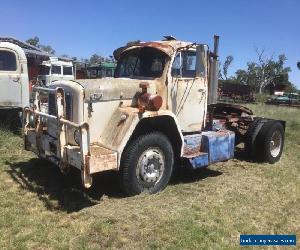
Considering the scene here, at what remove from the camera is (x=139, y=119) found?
6.21 meters

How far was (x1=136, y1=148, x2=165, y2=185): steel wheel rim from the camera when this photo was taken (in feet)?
21.1

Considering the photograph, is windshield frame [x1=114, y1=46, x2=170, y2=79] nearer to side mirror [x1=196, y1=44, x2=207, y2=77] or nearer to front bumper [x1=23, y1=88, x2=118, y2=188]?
side mirror [x1=196, y1=44, x2=207, y2=77]

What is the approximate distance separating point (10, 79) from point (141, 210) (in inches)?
240

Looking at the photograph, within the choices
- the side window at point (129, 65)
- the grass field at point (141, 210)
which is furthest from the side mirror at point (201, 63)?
the grass field at point (141, 210)

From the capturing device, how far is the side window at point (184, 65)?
23.5 feet

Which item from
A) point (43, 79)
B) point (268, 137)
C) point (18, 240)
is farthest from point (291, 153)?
point (43, 79)

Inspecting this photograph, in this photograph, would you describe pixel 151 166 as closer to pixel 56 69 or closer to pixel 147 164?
pixel 147 164

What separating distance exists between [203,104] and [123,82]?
178cm

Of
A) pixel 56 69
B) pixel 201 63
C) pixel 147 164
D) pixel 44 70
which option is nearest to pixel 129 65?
pixel 201 63

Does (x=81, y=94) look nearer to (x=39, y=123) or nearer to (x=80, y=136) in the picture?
(x=80, y=136)

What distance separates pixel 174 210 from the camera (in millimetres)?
5914

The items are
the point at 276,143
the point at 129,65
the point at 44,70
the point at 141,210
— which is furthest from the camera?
the point at 44,70

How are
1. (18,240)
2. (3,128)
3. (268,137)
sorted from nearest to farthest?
1. (18,240)
2. (268,137)
3. (3,128)

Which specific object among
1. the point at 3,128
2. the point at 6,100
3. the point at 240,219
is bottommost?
the point at 240,219
